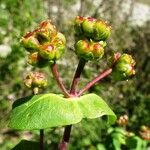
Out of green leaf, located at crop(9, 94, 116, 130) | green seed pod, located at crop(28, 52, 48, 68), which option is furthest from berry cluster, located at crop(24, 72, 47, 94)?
green seed pod, located at crop(28, 52, 48, 68)

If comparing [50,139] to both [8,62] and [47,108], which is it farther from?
[47,108]

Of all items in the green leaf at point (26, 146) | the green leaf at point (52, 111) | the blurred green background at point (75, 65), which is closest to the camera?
the green leaf at point (52, 111)

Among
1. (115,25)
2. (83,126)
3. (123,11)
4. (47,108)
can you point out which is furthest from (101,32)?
(123,11)

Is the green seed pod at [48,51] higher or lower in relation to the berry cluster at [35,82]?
higher

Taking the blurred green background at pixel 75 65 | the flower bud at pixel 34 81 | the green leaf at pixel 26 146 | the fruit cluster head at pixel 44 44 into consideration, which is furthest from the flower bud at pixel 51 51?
the blurred green background at pixel 75 65

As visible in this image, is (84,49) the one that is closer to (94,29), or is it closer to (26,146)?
(94,29)

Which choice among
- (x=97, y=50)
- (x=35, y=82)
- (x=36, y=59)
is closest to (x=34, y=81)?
(x=35, y=82)

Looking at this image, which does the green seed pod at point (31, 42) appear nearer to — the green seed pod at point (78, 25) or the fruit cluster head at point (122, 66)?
the green seed pod at point (78, 25)

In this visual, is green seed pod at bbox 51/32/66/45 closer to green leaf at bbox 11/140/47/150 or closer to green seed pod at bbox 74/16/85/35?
green seed pod at bbox 74/16/85/35
